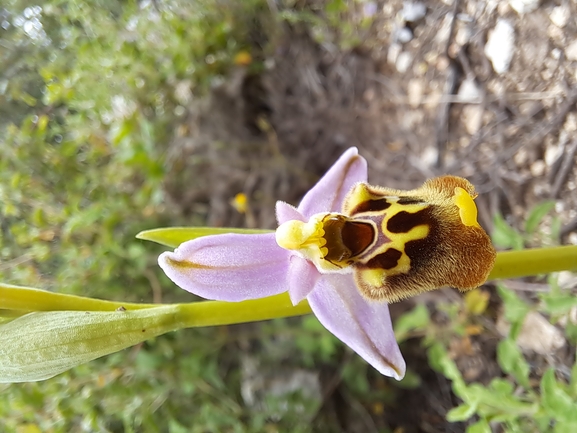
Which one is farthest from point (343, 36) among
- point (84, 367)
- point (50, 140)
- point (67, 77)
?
point (84, 367)

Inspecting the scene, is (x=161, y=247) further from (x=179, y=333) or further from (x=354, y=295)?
(x=354, y=295)

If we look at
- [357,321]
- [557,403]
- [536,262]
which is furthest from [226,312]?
[557,403]

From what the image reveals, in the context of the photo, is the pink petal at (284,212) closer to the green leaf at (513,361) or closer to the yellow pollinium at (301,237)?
the yellow pollinium at (301,237)

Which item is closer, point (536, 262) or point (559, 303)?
point (536, 262)

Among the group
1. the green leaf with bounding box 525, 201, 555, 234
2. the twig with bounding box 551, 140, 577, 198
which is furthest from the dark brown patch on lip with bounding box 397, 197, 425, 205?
the twig with bounding box 551, 140, 577, 198

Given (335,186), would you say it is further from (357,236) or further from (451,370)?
(451,370)
